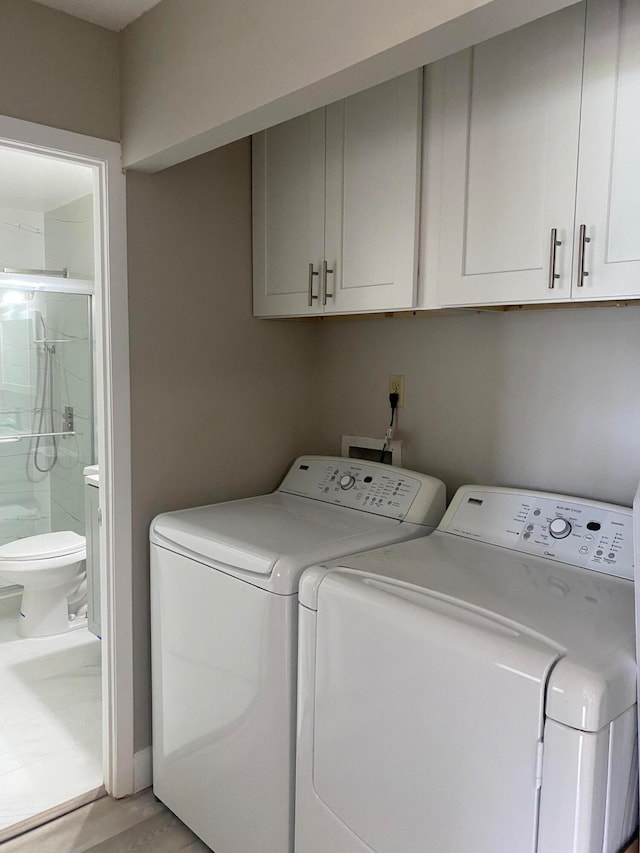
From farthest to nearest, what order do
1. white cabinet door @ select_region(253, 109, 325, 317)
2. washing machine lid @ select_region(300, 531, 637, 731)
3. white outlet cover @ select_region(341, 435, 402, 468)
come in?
white outlet cover @ select_region(341, 435, 402, 468)
white cabinet door @ select_region(253, 109, 325, 317)
washing machine lid @ select_region(300, 531, 637, 731)

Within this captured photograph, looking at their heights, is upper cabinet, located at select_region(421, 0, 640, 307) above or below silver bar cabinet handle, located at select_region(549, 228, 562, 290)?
above

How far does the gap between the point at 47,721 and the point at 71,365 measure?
2.09m

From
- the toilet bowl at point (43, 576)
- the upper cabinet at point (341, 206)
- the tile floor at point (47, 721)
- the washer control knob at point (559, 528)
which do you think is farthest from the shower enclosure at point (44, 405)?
the washer control knob at point (559, 528)

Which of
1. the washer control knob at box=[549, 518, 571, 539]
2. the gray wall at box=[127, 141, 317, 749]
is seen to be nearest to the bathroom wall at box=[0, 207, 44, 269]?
the gray wall at box=[127, 141, 317, 749]

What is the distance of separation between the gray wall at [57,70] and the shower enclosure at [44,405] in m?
2.06

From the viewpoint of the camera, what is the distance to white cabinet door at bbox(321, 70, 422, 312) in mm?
1822

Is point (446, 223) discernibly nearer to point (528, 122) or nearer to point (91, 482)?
point (528, 122)

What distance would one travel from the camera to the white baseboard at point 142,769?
7.41 ft

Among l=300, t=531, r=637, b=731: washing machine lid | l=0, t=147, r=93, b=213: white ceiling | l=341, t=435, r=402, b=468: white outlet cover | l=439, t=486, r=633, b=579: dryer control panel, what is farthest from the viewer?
l=0, t=147, r=93, b=213: white ceiling

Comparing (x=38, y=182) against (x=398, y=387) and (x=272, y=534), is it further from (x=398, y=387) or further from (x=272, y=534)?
(x=272, y=534)

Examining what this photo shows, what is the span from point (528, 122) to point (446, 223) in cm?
30

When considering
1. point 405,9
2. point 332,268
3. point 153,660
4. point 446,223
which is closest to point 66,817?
point 153,660

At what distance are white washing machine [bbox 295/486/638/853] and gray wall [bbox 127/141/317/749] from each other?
2.66 feet

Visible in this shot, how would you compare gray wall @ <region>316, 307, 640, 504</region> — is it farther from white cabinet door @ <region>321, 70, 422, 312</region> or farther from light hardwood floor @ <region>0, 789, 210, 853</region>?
light hardwood floor @ <region>0, 789, 210, 853</region>
